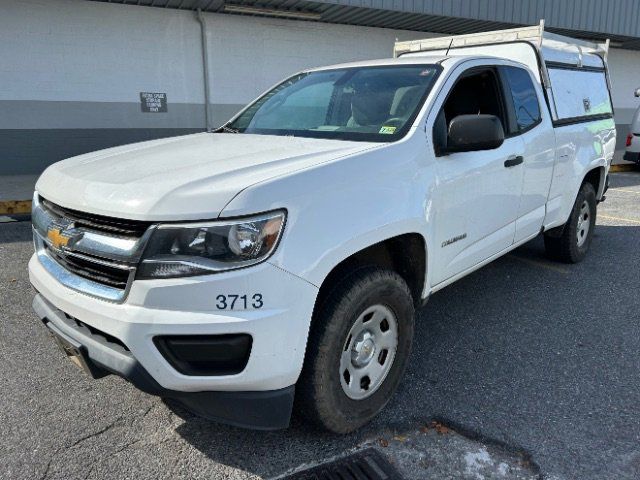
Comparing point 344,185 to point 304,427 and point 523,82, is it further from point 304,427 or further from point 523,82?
point 523,82

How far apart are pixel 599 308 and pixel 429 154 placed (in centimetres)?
242

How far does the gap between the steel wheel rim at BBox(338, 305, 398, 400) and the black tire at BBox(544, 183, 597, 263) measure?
3.06m

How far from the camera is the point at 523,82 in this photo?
163 inches

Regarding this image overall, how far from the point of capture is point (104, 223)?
2148 millimetres

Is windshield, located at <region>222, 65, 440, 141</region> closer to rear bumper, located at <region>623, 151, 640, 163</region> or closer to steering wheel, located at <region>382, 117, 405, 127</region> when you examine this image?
steering wheel, located at <region>382, 117, 405, 127</region>

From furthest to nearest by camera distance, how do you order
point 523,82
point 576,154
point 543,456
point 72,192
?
point 576,154
point 523,82
point 543,456
point 72,192

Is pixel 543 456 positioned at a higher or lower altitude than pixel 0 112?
lower

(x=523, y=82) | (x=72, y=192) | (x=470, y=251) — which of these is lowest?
(x=470, y=251)

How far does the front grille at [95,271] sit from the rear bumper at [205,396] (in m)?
0.23

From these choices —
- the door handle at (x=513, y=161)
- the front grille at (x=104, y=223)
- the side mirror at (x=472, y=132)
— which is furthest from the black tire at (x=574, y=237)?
the front grille at (x=104, y=223)

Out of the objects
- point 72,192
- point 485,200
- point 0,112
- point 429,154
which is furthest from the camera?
point 0,112

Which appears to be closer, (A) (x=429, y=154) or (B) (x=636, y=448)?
(B) (x=636, y=448)

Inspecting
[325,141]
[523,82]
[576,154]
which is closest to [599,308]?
[576,154]

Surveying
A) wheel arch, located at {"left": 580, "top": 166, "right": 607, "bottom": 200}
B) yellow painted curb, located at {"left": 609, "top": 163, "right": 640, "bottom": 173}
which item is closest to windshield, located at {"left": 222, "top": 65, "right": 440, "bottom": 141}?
wheel arch, located at {"left": 580, "top": 166, "right": 607, "bottom": 200}
